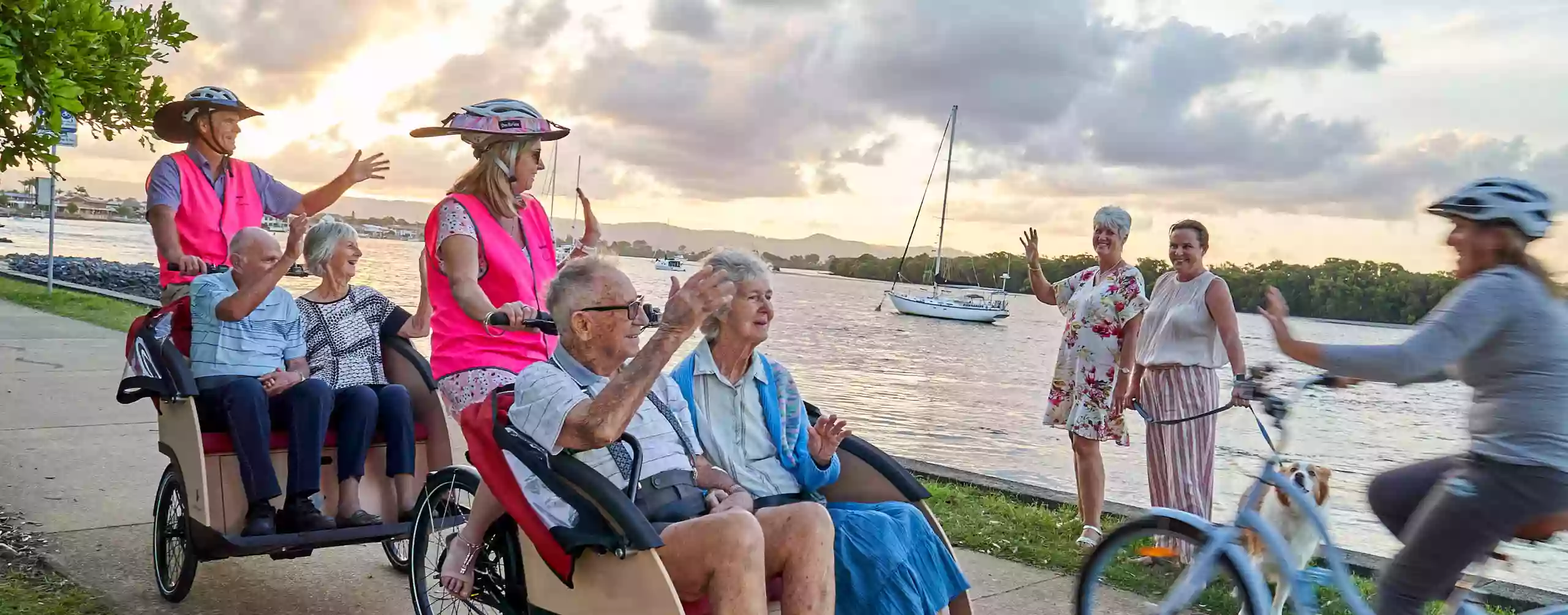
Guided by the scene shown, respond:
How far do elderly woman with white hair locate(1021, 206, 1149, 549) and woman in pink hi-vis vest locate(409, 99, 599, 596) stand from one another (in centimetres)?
286

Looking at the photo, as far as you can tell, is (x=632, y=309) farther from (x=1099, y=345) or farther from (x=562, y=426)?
(x=1099, y=345)

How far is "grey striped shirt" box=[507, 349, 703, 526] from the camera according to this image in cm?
290

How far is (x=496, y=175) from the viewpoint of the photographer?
12.4ft

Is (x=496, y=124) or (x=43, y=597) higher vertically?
(x=496, y=124)

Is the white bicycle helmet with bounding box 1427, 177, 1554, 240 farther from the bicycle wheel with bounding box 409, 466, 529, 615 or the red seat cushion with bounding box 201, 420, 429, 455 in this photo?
the red seat cushion with bounding box 201, 420, 429, 455

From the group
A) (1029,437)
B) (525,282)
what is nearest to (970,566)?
(525,282)

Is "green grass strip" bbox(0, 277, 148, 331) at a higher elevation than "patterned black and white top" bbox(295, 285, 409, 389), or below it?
below

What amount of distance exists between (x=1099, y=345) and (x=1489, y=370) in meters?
2.84

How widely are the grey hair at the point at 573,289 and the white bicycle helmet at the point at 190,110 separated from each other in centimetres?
223

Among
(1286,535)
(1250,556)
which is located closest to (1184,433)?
(1286,535)

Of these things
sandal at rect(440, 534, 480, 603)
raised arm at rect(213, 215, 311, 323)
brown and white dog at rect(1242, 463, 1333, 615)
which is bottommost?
sandal at rect(440, 534, 480, 603)

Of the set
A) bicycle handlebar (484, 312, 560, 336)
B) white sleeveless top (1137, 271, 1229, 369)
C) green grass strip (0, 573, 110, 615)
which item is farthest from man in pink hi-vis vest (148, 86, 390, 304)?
white sleeveless top (1137, 271, 1229, 369)

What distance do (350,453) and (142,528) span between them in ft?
5.07

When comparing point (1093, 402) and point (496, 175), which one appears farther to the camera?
point (1093, 402)
